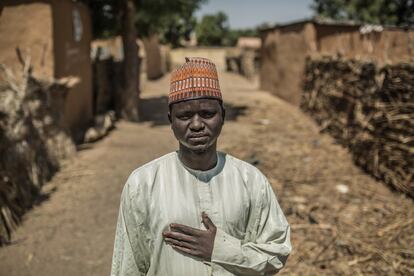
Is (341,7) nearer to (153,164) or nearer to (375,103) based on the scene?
(375,103)

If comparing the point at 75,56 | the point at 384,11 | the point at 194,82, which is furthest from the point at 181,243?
the point at 384,11

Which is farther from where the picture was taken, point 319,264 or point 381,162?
point 381,162

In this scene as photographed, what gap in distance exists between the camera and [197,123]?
1.65 metres

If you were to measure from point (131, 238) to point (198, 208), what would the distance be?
0.31m

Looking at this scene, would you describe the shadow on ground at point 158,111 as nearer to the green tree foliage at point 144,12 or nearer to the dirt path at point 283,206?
the dirt path at point 283,206

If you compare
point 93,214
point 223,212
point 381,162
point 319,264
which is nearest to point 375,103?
point 381,162

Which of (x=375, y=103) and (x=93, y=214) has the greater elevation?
(x=375, y=103)

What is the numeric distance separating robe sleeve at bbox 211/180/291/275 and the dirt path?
249 centimetres

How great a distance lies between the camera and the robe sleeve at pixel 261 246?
5.41ft

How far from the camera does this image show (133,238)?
1.75 m

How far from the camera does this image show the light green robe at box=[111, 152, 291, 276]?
1674 mm

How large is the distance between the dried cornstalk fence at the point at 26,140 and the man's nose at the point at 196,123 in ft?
12.3

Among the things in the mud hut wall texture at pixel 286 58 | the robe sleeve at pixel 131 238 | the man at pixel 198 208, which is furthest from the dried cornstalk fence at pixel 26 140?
the mud hut wall texture at pixel 286 58

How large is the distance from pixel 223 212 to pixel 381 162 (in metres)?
5.51
